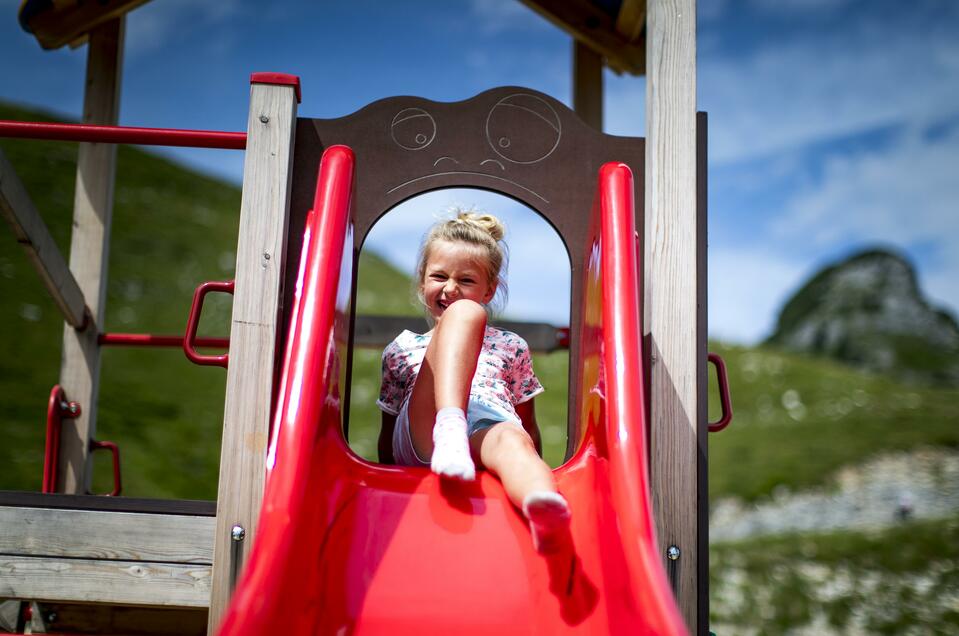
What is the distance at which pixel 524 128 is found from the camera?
257 centimetres

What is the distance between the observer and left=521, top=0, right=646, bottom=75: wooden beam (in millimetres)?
3602

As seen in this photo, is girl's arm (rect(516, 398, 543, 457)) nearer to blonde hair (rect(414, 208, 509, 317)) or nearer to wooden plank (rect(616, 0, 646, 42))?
blonde hair (rect(414, 208, 509, 317))

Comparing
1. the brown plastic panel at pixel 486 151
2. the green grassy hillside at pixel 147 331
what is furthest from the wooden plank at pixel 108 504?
the green grassy hillside at pixel 147 331

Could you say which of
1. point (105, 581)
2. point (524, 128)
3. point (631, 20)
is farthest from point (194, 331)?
point (631, 20)

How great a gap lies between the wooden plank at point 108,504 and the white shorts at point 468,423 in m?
0.57

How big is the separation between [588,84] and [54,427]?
3.00m

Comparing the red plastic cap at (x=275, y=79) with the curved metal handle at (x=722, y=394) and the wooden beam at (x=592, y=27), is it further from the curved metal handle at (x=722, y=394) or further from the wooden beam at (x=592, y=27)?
the wooden beam at (x=592, y=27)

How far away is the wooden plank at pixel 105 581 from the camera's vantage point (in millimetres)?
2238

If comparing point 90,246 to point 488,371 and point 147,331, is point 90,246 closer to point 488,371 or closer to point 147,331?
point 488,371

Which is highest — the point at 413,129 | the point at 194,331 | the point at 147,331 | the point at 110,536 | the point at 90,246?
the point at 147,331

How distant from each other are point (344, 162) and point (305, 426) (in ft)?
2.68

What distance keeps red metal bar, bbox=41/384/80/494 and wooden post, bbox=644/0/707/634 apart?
2.45 metres

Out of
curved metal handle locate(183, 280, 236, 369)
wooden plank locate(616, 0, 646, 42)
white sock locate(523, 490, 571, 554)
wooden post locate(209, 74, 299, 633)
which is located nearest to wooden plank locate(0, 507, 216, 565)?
wooden post locate(209, 74, 299, 633)

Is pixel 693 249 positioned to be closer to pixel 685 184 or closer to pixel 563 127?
pixel 685 184
